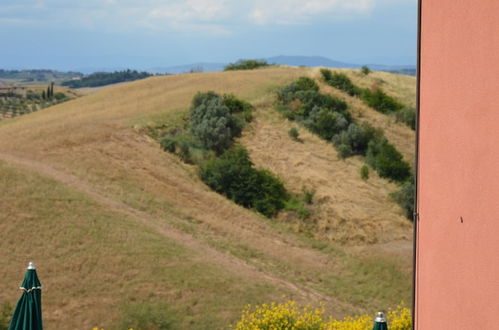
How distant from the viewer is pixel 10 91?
73625mm

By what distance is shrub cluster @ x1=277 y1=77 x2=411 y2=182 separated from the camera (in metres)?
29.4

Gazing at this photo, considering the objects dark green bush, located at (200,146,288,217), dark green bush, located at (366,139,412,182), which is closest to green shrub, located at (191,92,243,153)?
dark green bush, located at (200,146,288,217)

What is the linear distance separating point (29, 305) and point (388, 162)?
76.4 ft

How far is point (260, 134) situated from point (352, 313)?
1488 centimetres

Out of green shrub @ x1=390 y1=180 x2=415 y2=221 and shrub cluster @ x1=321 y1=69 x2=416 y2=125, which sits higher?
shrub cluster @ x1=321 y1=69 x2=416 y2=125

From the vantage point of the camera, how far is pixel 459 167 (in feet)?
13.3

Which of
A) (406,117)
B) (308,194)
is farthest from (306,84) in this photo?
(308,194)

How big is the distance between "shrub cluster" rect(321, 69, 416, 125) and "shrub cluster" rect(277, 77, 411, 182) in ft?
6.39

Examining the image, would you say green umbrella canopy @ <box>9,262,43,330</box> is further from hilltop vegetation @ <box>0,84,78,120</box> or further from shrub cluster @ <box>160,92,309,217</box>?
hilltop vegetation @ <box>0,84,78,120</box>

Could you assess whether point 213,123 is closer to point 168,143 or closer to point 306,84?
point 168,143

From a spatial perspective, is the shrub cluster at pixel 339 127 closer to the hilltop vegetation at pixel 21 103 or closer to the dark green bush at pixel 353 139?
the dark green bush at pixel 353 139

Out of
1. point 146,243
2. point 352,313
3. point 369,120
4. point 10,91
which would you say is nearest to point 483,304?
point 352,313

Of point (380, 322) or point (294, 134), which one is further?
point (294, 134)

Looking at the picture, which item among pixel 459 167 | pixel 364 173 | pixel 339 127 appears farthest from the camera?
pixel 339 127
